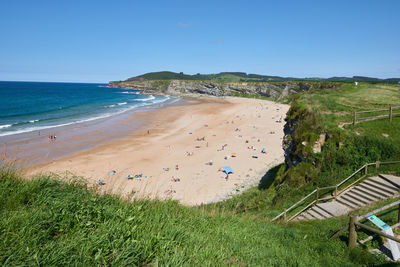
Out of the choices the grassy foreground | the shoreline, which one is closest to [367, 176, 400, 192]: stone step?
the grassy foreground

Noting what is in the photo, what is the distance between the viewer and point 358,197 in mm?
10586

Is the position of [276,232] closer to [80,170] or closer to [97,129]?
[80,170]

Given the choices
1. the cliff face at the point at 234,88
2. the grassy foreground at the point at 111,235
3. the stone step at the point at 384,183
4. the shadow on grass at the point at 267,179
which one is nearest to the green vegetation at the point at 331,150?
the stone step at the point at 384,183

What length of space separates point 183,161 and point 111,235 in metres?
20.7

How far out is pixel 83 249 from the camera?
3.39 metres

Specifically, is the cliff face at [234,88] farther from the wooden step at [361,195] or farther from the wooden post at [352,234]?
the wooden post at [352,234]

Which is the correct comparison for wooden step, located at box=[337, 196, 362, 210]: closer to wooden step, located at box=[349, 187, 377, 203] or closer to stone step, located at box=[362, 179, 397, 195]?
wooden step, located at box=[349, 187, 377, 203]

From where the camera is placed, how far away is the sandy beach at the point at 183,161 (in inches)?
719

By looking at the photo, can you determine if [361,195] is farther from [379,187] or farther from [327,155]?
[327,155]

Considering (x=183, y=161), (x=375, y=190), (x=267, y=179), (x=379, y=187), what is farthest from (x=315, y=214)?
(x=183, y=161)

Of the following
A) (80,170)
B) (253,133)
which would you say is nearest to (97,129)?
(80,170)

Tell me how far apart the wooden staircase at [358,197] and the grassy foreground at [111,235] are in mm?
4045

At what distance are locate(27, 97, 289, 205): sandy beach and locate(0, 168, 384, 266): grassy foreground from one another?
271 inches

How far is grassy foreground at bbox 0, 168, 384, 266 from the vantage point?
10.9 feet
